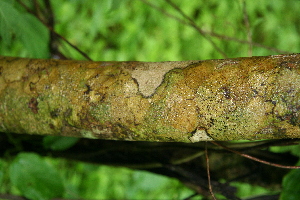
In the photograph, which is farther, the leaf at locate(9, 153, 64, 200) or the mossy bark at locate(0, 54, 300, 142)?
the leaf at locate(9, 153, 64, 200)

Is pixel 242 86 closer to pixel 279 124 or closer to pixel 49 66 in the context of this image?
pixel 279 124

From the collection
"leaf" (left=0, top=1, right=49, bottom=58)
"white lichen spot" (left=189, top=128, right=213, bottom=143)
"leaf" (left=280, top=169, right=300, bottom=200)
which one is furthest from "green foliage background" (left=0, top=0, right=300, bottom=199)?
"white lichen spot" (left=189, top=128, right=213, bottom=143)

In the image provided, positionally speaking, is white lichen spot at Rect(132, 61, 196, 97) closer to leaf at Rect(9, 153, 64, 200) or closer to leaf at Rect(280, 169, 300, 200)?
leaf at Rect(280, 169, 300, 200)

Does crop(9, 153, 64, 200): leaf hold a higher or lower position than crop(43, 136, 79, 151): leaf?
lower

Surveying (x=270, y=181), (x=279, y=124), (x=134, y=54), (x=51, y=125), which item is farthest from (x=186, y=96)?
(x=134, y=54)

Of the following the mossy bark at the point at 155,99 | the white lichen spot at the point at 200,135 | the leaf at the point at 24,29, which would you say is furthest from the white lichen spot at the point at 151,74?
the leaf at the point at 24,29

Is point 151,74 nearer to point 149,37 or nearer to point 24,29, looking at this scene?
point 24,29
